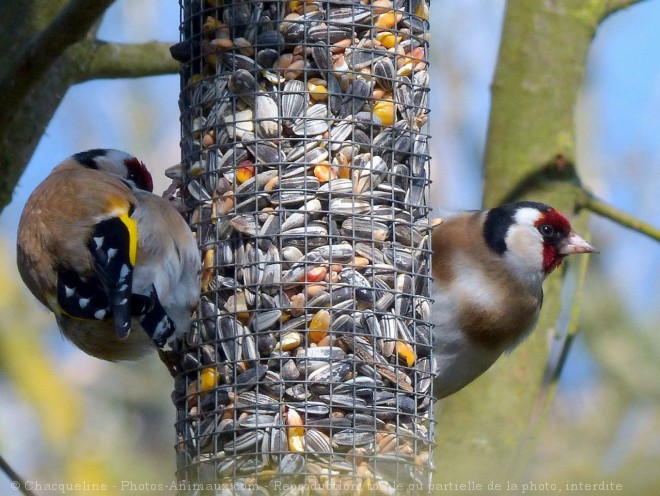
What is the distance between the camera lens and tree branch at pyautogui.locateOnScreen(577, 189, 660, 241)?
16.2ft

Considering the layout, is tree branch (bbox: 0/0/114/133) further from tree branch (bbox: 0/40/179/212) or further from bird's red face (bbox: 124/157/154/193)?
bird's red face (bbox: 124/157/154/193)

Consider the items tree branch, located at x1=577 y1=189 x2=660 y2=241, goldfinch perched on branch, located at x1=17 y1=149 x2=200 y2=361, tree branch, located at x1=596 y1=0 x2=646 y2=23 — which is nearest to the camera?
goldfinch perched on branch, located at x1=17 y1=149 x2=200 y2=361

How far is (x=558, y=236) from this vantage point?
512 centimetres

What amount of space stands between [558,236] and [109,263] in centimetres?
222

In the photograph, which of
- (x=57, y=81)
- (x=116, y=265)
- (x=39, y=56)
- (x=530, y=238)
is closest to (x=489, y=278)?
(x=530, y=238)

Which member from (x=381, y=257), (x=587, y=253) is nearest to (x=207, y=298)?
(x=381, y=257)

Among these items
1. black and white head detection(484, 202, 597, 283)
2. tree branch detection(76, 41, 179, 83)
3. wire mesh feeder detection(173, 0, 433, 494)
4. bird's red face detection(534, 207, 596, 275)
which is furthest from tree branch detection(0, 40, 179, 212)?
bird's red face detection(534, 207, 596, 275)

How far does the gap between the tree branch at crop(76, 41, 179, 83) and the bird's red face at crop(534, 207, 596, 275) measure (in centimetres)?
189

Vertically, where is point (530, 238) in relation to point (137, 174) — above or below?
below

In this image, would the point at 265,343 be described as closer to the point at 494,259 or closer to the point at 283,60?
the point at 283,60

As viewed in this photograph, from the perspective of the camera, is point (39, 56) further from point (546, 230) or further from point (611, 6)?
point (611, 6)

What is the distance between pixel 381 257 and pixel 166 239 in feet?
2.67

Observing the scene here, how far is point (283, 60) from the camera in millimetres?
3969

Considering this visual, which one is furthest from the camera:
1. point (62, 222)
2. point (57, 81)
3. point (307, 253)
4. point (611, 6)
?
point (611, 6)
